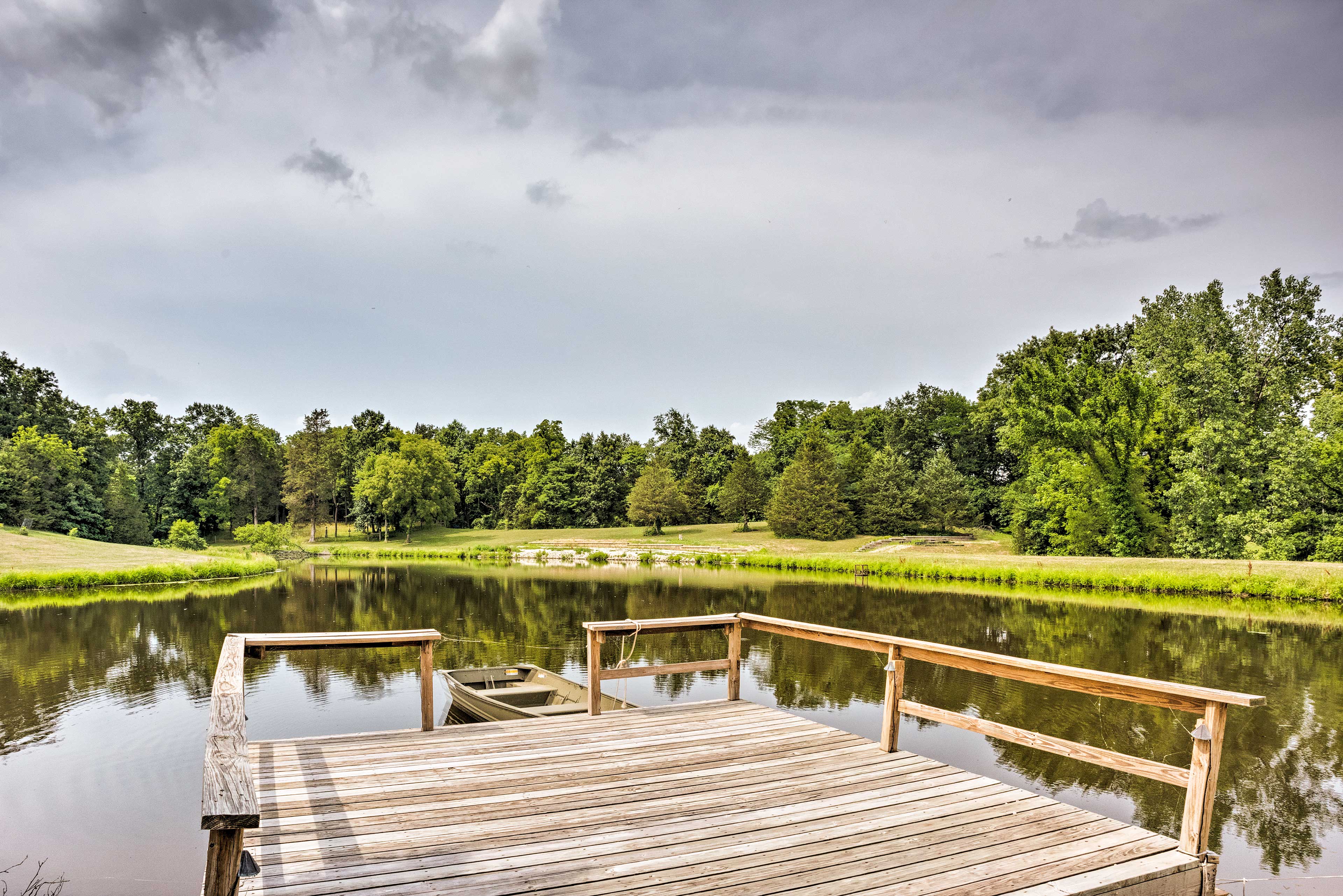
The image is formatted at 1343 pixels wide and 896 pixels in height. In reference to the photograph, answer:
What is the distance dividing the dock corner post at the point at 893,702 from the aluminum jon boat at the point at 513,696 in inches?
120

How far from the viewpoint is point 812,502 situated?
204ft

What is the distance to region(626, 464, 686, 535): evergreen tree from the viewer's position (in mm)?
69312

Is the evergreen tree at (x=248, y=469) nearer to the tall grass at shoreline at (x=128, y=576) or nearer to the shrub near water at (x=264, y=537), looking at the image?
the shrub near water at (x=264, y=537)

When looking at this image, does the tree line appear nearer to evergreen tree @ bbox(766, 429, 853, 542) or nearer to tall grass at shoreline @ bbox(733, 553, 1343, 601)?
evergreen tree @ bbox(766, 429, 853, 542)

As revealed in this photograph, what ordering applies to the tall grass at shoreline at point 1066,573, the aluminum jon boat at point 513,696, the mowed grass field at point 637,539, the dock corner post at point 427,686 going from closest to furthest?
1. the dock corner post at point 427,686
2. the aluminum jon boat at point 513,696
3. the tall grass at shoreline at point 1066,573
4. the mowed grass field at point 637,539

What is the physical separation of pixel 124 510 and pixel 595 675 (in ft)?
222

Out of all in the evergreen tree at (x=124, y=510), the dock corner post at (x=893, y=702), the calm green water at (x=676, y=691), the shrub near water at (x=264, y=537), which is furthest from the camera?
the evergreen tree at (x=124, y=510)

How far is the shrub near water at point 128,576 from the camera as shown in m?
32.0

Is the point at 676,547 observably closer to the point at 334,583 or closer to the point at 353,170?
the point at 334,583

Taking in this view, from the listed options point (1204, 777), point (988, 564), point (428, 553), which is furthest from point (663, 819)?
point (428, 553)

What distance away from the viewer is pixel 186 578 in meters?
37.7

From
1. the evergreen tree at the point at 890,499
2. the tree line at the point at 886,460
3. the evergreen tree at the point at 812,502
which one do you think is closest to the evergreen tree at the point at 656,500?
the tree line at the point at 886,460

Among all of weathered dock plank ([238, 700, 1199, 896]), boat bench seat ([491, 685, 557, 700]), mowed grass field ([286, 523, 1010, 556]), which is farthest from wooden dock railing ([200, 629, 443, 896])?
mowed grass field ([286, 523, 1010, 556])

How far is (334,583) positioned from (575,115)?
2697 cm
